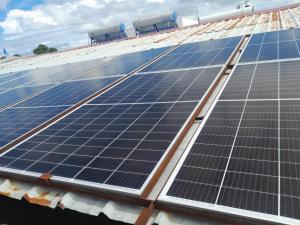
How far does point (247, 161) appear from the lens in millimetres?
7078

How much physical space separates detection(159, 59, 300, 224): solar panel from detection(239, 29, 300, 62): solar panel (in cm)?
498

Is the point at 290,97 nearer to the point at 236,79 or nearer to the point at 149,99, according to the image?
the point at 236,79

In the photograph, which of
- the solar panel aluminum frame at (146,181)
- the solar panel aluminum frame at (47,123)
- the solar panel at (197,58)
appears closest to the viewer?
the solar panel aluminum frame at (146,181)

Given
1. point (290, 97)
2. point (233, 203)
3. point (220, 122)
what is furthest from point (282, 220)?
point (290, 97)

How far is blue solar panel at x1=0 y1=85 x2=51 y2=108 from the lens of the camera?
64.4ft

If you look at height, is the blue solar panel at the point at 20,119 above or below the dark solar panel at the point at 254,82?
below

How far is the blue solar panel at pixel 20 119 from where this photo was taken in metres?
12.9

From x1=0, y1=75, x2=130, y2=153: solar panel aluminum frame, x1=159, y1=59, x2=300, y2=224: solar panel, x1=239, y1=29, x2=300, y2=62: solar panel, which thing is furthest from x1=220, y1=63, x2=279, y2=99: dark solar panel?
x1=0, y1=75, x2=130, y2=153: solar panel aluminum frame

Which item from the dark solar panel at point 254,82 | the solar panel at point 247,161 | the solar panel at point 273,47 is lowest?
the solar panel at point 247,161

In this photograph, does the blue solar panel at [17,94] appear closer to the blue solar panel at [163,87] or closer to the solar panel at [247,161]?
the blue solar panel at [163,87]

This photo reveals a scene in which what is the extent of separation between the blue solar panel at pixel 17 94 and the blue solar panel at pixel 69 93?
5.11 feet

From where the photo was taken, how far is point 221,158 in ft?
24.5

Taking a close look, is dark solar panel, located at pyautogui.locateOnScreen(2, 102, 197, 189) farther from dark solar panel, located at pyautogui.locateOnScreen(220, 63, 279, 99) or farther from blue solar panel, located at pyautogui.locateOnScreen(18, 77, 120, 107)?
blue solar panel, located at pyautogui.locateOnScreen(18, 77, 120, 107)

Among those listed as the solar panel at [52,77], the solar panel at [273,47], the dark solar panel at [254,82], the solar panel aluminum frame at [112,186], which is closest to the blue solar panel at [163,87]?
the dark solar panel at [254,82]
